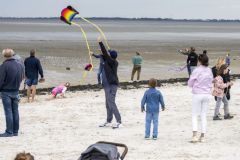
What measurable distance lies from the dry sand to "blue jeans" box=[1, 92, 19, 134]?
0.75 feet

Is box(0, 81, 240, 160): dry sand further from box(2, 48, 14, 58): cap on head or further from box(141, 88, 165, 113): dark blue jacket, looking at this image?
box(2, 48, 14, 58): cap on head

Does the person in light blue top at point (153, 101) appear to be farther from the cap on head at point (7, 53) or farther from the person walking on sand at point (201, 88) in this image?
the cap on head at point (7, 53)

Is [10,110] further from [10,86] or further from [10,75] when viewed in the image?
[10,75]

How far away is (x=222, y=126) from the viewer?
12914 mm

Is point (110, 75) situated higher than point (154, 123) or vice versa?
point (110, 75)

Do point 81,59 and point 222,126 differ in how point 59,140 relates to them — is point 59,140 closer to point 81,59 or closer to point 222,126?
point 222,126

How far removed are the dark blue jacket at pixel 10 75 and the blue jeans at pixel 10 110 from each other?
107mm

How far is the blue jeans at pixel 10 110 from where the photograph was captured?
38.3 feet

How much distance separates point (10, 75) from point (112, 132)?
7.10 feet

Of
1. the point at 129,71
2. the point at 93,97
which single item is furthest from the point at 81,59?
the point at 93,97

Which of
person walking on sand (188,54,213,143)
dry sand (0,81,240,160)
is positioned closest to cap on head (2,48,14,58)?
dry sand (0,81,240,160)

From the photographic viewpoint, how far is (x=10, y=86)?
38.3 ft

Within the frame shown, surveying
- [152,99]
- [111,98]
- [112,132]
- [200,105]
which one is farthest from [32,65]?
[200,105]

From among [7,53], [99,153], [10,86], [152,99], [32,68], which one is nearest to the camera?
[99,153]
